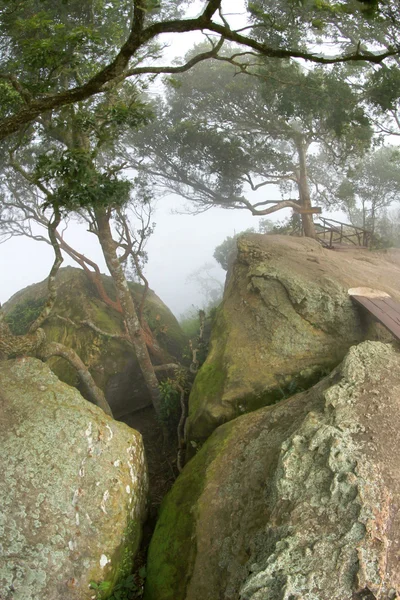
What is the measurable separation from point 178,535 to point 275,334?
4332 millimetres

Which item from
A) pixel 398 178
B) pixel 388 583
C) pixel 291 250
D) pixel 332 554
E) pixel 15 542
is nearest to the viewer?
pixel 388 583

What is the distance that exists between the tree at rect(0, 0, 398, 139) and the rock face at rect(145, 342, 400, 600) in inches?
169

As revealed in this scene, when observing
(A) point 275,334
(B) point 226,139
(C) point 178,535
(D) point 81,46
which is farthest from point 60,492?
(B) point 226,139

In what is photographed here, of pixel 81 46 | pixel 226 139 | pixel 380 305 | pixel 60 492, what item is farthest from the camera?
pixel 226 139

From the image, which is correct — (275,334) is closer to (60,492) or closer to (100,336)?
(60,492)

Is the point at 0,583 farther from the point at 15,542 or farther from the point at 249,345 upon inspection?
the point at 249,345

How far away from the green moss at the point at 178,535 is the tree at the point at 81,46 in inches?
211

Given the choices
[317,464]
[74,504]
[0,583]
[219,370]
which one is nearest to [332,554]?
[317,464]

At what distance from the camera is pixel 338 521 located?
3.84m

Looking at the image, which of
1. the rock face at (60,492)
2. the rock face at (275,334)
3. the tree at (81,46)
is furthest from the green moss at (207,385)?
the tree at (81,46)

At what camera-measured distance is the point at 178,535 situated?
541 cm

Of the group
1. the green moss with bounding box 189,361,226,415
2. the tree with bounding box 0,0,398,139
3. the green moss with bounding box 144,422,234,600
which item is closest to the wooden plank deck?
the green moss with bounding box 189,361,226,415

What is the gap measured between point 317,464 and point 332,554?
1.02m

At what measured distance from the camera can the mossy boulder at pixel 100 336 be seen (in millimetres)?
11695
